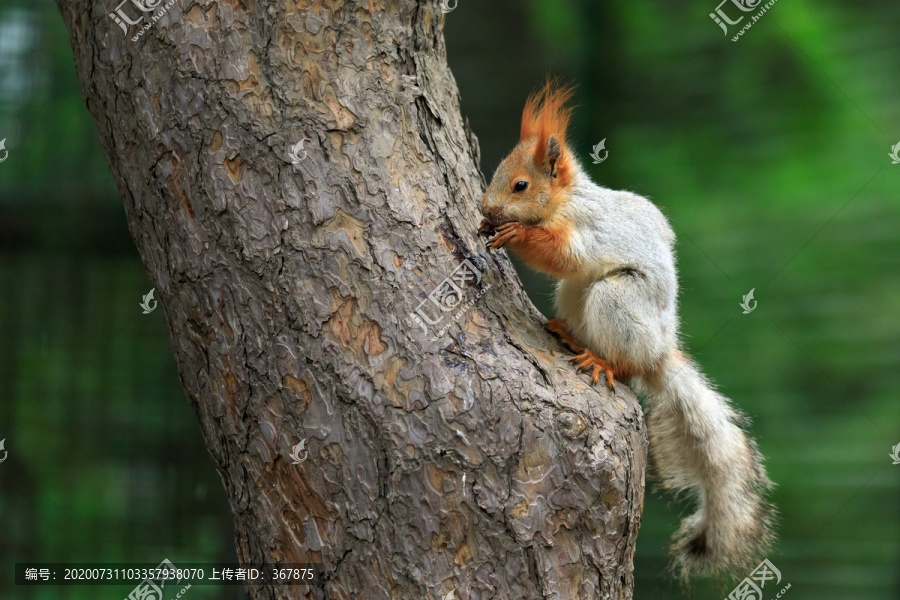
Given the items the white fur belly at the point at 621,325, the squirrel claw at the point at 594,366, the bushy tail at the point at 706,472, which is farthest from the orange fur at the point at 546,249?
the bushy tail at the point at 706,472

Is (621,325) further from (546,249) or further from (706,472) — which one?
(706,472)

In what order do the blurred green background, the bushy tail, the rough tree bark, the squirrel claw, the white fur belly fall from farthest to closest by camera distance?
the blurred green background → the bushy tail → the white fur belly → the squirrel claw → the rough tree bark

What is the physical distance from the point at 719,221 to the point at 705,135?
0.41 metres

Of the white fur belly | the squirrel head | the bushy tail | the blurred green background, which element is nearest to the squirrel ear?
the squirrel head

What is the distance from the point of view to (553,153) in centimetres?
201

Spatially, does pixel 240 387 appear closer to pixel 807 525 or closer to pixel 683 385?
pixel 683 385

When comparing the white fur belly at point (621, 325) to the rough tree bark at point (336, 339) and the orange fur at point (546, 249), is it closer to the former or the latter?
the orange fur at point (546, 249)

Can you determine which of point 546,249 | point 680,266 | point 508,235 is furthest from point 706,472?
point 680,266

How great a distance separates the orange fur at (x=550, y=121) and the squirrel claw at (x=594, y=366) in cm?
54

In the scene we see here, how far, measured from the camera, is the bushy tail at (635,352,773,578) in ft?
6.78

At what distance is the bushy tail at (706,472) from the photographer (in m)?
2.07

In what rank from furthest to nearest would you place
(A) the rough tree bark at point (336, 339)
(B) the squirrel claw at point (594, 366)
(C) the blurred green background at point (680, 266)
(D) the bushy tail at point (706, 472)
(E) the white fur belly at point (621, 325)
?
1. (C) the blurred green background at point (680, 266)
2. (D) the bushy tail at point (706, 472)
3. (E) the white fur belly at point (621, 325)
4. (B) the squirrel claw at point (594, 366)
5. (A) the rough tree bark at point (336, 339)

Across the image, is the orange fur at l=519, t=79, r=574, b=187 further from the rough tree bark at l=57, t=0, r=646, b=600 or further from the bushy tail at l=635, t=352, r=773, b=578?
the bushy tail at l=635, t=352, r=773, b=578

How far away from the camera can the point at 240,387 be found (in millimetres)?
1587
